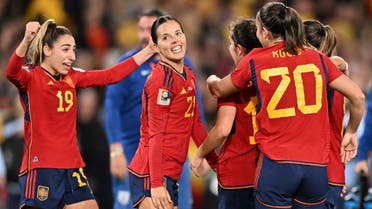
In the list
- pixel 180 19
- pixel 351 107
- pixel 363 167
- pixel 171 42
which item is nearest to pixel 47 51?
pixel 171 42

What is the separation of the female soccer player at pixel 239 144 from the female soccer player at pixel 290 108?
12.4 inches

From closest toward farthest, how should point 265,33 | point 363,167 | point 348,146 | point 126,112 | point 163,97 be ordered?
point 265,33 < point 163,97 < point 348,146 < point 363,167 < point 126,112

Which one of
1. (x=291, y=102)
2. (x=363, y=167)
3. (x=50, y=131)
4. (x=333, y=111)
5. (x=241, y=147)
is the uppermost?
(x=291, y=102)

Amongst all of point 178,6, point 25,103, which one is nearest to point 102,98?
point 178,6

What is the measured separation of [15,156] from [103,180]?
117 cm

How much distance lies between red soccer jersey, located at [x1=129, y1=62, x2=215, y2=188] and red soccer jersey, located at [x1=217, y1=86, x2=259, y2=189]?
28cm

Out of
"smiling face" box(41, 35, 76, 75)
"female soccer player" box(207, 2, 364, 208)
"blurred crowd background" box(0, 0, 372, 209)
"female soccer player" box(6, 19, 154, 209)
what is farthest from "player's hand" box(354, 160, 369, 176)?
"blurred crowd background" box(0, 0, 372, 209)

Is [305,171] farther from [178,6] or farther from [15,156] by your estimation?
[178,6]

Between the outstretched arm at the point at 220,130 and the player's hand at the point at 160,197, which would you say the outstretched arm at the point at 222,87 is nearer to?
the outstretched arm at the point at 220,130

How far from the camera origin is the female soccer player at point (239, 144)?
705 cm

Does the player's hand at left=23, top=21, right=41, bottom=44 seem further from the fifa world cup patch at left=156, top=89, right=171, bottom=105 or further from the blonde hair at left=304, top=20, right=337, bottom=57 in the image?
the blonde hair at left=304, top=20, right=337, bottom=57

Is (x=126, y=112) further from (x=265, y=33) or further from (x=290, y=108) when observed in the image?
(x=290, y=108)

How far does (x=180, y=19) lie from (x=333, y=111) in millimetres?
7995

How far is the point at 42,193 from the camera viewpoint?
7180 millimetres
